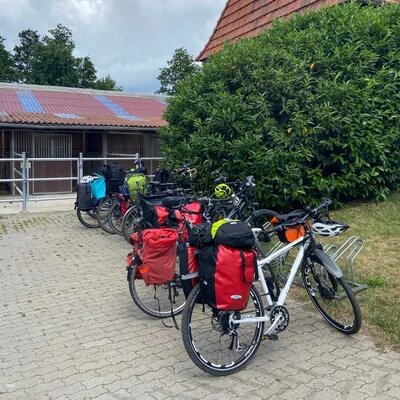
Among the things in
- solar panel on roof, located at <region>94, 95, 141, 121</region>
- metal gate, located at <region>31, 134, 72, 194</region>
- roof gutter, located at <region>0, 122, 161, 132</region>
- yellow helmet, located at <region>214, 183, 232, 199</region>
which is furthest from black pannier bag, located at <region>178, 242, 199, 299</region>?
solar panel on roof, located at <region>94, 95, 141, 121</region>

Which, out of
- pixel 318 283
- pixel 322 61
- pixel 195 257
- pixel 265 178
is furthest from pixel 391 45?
pixel 195 257

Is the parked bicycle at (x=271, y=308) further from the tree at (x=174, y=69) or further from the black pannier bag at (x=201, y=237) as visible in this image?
the tree at (x=174, y=69)

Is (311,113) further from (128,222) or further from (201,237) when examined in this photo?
(201,237)

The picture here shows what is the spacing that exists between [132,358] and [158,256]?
923mm

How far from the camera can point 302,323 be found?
443 cm

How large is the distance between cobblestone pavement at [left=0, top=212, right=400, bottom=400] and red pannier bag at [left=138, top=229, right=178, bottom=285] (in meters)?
0.49

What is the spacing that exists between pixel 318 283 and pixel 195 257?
1.39m

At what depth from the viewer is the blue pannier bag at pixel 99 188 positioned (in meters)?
8.72

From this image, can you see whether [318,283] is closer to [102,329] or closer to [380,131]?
[102,329]

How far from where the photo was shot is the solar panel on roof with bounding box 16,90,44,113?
16.0m

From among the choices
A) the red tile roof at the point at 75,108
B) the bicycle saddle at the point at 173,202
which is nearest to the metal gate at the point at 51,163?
the red tile roof at the point at 75,108

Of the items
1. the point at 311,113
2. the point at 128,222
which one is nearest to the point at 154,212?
the point at 128,222

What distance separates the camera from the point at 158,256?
432 centimetres

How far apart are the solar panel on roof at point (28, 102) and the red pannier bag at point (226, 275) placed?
14065 mm
